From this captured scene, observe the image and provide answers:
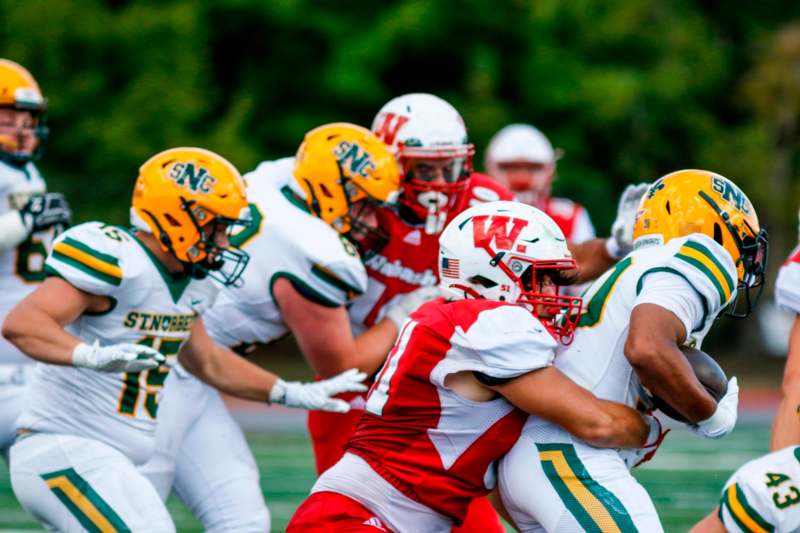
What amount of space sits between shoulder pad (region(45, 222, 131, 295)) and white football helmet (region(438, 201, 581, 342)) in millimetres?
1117

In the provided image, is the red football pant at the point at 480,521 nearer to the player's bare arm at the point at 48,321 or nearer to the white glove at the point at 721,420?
→ the white glove at the point at 721,420

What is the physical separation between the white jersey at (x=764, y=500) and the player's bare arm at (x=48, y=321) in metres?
1.98

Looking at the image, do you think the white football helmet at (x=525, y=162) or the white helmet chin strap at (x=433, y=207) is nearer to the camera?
the white helmet chin strap at (x=433, y=207)

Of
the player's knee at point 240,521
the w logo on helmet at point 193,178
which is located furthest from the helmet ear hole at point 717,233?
the player's knee at point 240,521

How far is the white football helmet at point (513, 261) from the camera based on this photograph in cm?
366

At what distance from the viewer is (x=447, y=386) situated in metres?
3.55

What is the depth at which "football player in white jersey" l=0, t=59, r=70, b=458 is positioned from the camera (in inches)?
224

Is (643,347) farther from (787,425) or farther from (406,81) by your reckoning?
(406,81)

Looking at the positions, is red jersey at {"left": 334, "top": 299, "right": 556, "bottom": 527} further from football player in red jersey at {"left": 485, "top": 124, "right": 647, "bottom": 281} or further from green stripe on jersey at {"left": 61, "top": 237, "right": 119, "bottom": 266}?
football player in red jersey at {"left": 485, "top": 124, "right": 647, "bottom": 281}

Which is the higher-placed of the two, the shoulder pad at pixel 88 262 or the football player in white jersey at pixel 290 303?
the shoulder pad at pixel 88 262

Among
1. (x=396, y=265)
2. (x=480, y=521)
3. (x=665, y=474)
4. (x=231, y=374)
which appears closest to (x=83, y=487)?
(x=231, y=374)

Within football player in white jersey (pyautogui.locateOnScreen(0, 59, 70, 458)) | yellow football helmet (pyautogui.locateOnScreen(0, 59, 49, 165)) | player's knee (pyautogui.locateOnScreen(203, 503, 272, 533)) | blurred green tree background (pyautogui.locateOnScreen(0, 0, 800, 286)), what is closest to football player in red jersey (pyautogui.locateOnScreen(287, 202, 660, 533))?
player's knee (pyautogui.locateOnScreen(203, 503, 272, 533))

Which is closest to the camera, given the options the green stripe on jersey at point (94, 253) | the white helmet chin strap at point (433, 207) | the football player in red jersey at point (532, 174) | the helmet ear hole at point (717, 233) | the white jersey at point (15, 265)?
the helmet ear hole at point (717, 233)

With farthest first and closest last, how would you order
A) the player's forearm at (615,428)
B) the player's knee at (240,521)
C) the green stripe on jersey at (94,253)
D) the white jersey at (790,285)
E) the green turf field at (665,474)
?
the green turf field at (665,474) < the player's knee at (240,521) < the white jersey at (790,285) < the green stripe on jersey at (94,253) < the player's forearm at (615,428)
